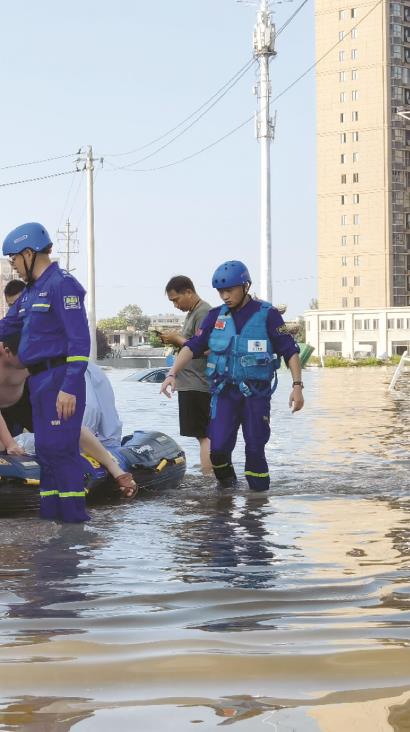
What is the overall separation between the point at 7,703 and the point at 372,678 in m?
1.08

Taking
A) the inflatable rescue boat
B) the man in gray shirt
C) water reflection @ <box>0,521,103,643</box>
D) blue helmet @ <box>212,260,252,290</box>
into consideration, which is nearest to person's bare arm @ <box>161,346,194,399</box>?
the man in gray shirt

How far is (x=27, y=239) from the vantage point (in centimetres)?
688

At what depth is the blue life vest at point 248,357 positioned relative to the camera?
8.81 metres

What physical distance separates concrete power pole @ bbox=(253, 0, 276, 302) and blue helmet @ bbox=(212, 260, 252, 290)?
38.2 meters

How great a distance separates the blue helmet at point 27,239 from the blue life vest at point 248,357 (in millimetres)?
2314

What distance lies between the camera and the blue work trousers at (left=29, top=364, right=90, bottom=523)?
685 centimetres

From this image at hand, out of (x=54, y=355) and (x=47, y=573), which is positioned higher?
(x=54, y=355)

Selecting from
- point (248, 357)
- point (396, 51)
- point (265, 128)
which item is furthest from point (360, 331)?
point (248, 357)

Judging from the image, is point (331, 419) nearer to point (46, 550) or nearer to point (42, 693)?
point (46, 550)

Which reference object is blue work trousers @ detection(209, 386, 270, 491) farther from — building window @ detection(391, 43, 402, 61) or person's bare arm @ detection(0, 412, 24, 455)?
building window @ detection(391, 43, 402, 61)

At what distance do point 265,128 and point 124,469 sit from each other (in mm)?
42782

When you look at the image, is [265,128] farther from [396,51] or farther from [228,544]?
[396,51]

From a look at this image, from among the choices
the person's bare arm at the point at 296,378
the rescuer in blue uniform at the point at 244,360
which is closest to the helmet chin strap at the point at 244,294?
the rescuer in blue uniform at the point at 244,360

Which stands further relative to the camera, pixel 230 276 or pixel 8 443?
pixel 230 276
